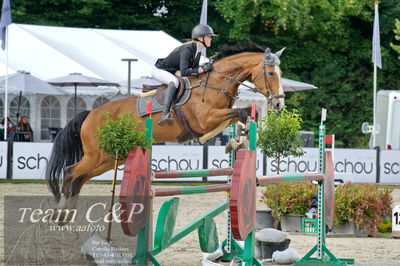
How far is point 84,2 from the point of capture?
97.2 feet

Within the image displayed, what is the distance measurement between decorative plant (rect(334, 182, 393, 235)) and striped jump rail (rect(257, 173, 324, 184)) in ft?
7.66

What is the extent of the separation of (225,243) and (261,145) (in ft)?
3.54

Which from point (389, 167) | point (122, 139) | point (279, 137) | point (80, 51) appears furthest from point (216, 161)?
point (122, 139)

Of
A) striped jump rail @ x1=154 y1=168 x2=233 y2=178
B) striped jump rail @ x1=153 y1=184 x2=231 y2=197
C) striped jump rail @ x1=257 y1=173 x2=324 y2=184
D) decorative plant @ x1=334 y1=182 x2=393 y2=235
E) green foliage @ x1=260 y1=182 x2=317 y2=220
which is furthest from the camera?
green foliage @ x1=260 y1=182 x2=317 y2=220

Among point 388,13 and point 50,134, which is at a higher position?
point 388,13

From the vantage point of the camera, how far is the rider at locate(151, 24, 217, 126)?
8.37m

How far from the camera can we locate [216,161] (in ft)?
57.2

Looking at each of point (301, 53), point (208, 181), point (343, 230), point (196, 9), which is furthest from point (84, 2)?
point (343, 230)

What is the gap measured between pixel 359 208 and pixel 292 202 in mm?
798

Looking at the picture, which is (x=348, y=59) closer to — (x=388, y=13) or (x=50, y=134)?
(x=388, y=13)

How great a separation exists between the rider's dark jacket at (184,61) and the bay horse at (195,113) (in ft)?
0.54

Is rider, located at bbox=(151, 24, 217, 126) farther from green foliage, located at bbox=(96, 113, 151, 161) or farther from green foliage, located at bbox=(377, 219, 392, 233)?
green foliage, located at bbox=(377, 219, 392, 233)

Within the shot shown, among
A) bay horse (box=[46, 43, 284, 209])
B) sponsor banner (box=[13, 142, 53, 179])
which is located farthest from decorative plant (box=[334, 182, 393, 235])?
sponsor banner (box=[13, 142, 53, 179])

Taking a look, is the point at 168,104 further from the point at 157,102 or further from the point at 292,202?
the point at 292,202
